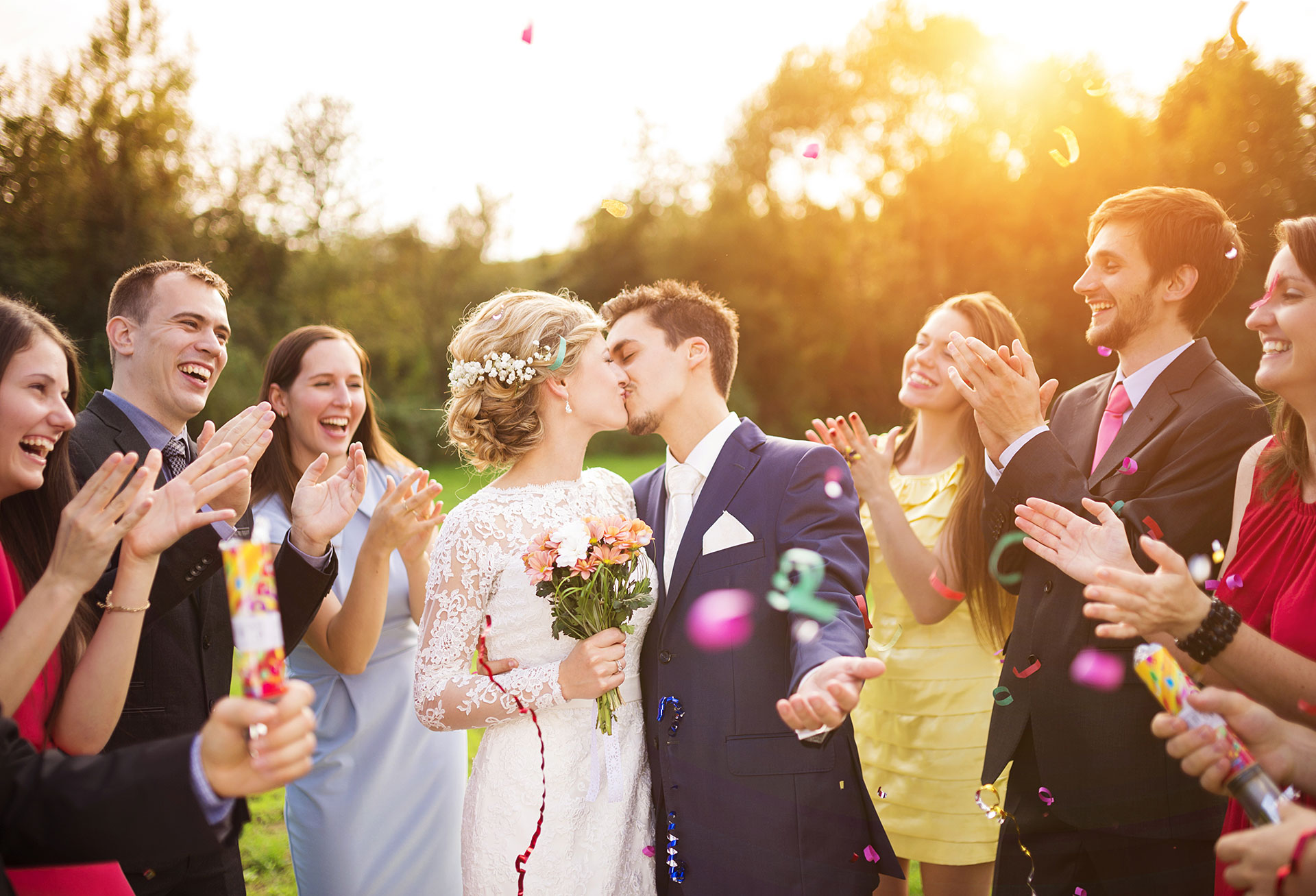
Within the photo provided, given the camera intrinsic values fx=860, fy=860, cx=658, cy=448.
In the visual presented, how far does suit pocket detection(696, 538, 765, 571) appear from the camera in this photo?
3359 millimetres

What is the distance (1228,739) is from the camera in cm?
219

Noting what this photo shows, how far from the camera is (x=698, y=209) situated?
3475 centimetres

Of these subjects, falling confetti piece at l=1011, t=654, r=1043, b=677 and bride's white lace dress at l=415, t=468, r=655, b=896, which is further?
falling confetti piece at l=1011, t=654, r=1043, b=677

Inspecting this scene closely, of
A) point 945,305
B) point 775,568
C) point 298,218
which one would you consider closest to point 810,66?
point 298,218

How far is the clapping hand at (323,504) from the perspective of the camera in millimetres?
3689

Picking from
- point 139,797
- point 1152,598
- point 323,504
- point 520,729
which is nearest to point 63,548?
point 139,797

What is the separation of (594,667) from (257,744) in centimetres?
129

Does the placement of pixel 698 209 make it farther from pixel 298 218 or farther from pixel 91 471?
pixel 91 471

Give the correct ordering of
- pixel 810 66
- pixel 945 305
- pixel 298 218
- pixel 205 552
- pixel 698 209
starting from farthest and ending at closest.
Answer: pixel 698 209 < pixel 298 218 < pixel 810 66 < pixel 945 305 < pixel 205 552

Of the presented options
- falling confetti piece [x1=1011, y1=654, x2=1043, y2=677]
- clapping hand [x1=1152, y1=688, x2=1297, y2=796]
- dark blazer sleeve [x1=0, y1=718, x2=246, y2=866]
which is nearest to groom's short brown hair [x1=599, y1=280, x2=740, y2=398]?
falling confetti piece [x1=1011, y1=654, x2=1043, y2=677]

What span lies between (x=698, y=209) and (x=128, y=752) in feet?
113

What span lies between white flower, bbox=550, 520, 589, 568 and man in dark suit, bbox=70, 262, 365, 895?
1147mm

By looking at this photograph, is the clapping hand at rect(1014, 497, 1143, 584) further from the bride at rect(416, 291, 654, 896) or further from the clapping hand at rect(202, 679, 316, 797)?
the clapping hand at rect(202, 679, 316, 797)

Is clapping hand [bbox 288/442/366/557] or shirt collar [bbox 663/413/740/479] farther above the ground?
shirt collar [bbox 663/413/740/479]
